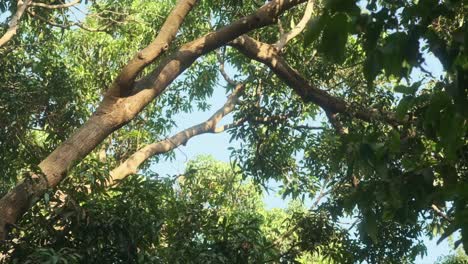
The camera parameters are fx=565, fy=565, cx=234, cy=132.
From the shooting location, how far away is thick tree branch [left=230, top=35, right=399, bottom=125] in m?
5.96

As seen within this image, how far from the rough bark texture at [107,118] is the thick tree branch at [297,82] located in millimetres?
960

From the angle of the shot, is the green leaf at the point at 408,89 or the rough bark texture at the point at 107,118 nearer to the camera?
the green leaf at the point at 408,89

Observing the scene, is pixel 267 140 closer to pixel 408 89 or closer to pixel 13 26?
pixel 13 26

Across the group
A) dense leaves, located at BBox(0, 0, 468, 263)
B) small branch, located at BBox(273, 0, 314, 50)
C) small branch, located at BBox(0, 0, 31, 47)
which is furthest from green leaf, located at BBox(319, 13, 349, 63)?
small branch, located at BBox(273, 0, 314, 50)

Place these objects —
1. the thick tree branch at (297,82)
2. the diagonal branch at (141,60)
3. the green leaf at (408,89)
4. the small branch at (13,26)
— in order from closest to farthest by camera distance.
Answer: the green leaf at (408,89), the diagonal branch at (141,60), the small branch at (13,26), the thick tree branch at (297,82)

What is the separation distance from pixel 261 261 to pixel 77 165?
1.61 meters

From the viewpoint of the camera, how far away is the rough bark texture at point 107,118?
3834mm

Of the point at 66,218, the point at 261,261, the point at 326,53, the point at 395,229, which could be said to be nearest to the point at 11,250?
the point at 66,218

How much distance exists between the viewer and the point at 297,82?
5.98 meters

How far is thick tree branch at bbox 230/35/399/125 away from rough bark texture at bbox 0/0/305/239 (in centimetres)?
96

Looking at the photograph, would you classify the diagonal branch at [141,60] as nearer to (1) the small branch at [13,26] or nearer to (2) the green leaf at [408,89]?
(1) the small branch at [13,26]

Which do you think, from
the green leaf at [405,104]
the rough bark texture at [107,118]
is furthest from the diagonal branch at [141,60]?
the green leaf at [405,104]

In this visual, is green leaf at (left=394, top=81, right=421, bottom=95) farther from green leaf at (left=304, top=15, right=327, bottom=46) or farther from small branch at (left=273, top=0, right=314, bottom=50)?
small branch at (left=273, top=0, right=314, bottom=50)

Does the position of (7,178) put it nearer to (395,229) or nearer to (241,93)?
(241,93)
